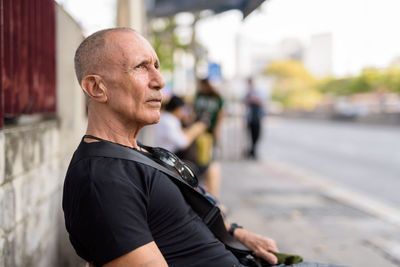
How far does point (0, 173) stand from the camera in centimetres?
211

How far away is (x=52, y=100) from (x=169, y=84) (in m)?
22.7

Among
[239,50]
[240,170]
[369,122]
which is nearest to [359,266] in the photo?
[240,170]

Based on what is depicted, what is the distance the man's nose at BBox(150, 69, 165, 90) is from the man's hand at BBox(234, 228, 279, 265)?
822 millimetres

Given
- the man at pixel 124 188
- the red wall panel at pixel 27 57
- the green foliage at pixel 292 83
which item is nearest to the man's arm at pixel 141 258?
the man at pixel 124 188

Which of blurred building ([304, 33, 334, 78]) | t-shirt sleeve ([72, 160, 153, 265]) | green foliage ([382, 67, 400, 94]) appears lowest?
t-shirt sleeve ([72, 160, 153, 265])

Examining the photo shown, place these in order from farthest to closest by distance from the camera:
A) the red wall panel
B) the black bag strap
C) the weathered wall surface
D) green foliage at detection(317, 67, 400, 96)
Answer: green foliage at detection(317, 67, 400, 96)
the red wall panel
the weathered wall surface
the black bag strap

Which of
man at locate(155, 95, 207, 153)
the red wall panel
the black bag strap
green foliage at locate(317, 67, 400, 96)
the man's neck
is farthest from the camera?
green foliage at locate(317, 67, 400, 96)

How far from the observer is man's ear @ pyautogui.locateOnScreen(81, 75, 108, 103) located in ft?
5.49

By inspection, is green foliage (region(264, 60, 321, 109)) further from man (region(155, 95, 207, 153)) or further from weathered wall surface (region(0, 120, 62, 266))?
weathered wall surface (region(0, 120, 62, 266))

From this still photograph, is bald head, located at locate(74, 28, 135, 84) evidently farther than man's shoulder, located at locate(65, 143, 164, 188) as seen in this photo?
Yes

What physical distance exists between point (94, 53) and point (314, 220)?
4.53 meters

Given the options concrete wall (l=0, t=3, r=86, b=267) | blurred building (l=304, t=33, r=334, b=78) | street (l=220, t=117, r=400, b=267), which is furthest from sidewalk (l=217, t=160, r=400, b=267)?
blurred building (l=304, t=33, r=334, b=78)

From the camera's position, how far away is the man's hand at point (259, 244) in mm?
2023

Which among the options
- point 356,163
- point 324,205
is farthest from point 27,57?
point 356,163
